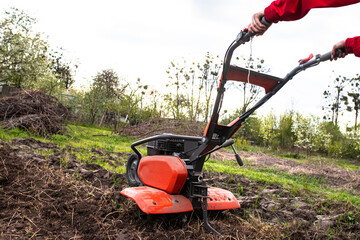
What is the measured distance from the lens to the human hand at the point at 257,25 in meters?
2.19

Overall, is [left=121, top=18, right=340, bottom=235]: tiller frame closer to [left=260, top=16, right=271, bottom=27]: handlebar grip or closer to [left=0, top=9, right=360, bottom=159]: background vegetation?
[left=260, top=16, right=271, bottom=27]: handlebar grip

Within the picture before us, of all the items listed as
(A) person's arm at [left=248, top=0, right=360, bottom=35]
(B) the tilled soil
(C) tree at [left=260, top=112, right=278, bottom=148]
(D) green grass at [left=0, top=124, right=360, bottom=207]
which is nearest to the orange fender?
(B) the tilled soil

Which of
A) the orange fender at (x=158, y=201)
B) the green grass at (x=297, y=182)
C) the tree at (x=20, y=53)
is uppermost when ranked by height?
the tree at (x=20, y=53)

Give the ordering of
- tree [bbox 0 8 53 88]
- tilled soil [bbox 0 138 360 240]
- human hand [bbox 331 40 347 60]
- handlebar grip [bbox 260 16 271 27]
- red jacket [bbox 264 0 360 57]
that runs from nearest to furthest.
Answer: red jacket [bbox 264 0 360 57] → handlebar grip [bbox 260 16 271 27] → human hand [bbox 331 40 347 60] → tilled soil [bbox 0 138 360 240] → tree [bbox 0 8 53 88]

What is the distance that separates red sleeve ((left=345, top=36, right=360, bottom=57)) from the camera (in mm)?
2670

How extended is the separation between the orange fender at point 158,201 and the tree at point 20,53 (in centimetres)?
1509

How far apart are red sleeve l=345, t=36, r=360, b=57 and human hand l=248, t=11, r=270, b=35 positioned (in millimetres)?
1049

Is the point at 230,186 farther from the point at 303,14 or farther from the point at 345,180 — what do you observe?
the point at 345,180

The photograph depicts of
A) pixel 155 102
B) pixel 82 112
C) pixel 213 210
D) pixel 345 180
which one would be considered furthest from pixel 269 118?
pixel 213 210

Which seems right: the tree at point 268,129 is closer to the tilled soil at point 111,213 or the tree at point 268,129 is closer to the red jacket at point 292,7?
the tilled soil at point 111,213

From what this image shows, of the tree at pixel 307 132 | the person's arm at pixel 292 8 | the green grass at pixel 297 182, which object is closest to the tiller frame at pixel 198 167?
the person's arm at pixel 292 8

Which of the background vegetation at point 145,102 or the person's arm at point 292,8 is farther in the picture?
the background vegetation at point 145,102

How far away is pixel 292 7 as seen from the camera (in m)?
1.98

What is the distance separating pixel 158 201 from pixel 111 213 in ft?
2.48
